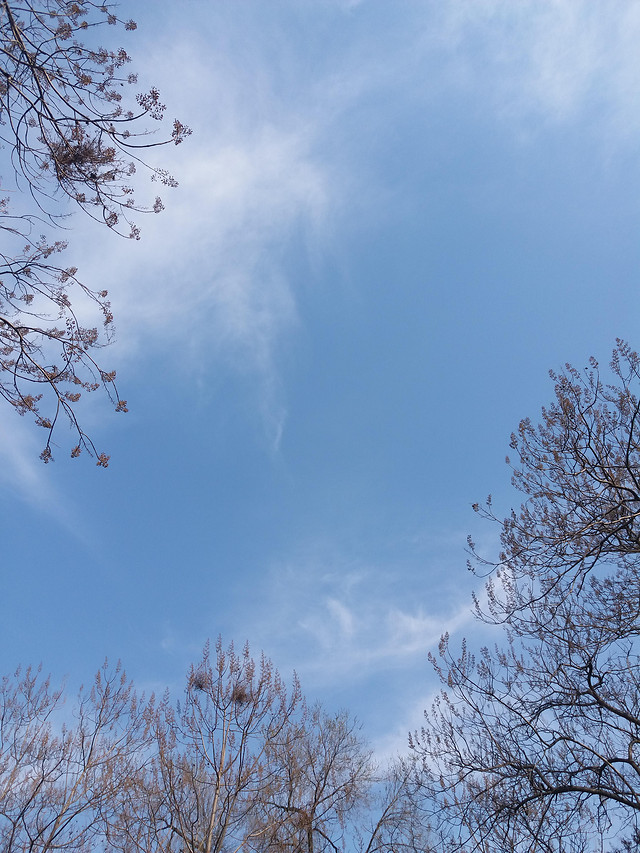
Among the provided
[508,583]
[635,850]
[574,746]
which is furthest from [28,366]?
[635,850]

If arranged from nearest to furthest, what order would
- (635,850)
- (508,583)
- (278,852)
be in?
(635,850) → (508,583) → (278,852)

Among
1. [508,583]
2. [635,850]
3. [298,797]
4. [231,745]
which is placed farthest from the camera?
[298,797]

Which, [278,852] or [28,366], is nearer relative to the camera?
[28,366]

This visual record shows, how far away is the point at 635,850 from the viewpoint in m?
6.87

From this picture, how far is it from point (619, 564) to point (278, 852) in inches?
387

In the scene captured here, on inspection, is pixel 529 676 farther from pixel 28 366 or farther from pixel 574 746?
pixel 28 366

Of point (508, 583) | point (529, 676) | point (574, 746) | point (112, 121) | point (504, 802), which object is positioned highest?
point (112, 121)

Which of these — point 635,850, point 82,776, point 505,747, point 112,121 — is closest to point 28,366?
point 112,121

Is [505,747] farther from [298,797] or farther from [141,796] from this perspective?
[298,797]

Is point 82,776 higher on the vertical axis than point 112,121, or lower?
lower

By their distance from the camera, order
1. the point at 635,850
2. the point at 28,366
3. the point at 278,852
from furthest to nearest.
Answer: the point at 278,852 < the point at 635,850 < the point at 28,366

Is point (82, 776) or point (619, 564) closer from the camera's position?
point (619, 564)

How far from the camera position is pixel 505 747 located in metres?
7.29

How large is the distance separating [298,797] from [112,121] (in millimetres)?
15195
